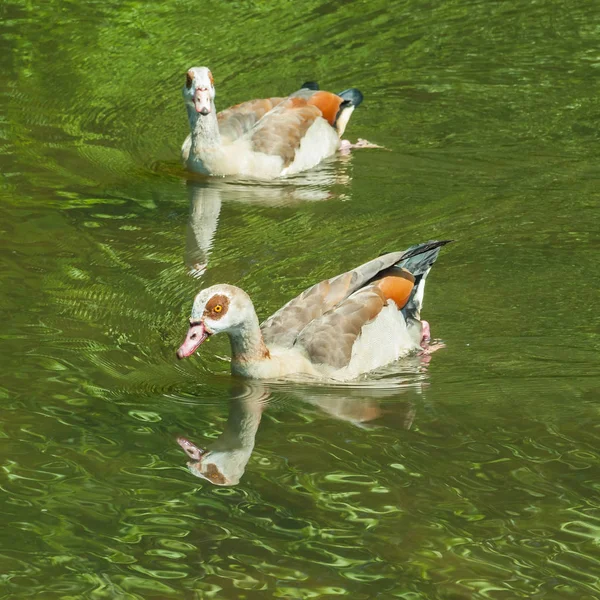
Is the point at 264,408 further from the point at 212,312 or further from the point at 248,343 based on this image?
the point at 212,312

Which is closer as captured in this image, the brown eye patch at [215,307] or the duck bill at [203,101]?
the brown eye patch at [215,307]

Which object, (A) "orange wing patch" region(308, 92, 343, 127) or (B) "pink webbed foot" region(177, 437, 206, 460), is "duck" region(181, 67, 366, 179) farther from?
(B) "pink webbed foot" region(177, 437, 206, 460)

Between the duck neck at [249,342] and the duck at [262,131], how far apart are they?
5274mm

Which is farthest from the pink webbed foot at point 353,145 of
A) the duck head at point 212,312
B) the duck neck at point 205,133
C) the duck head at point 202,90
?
the duck head at point 212,312

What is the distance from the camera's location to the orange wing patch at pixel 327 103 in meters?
15.8

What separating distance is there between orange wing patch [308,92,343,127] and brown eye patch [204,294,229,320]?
6.53 meters

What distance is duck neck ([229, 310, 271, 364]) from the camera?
985 cm

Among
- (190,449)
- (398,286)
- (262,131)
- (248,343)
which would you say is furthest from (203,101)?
→ (190,449)

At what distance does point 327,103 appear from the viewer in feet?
52.2

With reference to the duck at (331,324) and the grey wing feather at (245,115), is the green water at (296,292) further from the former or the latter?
the grey wing feather at (245,115)

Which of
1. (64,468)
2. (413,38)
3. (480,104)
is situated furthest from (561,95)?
(64,468)

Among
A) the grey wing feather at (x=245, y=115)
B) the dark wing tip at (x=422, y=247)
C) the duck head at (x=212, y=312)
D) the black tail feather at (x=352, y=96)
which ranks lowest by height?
the duck head at (x=212, y=312)

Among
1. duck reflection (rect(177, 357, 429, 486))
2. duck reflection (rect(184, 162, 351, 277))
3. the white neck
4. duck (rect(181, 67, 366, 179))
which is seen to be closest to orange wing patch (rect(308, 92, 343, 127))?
duck (rect(181, 67, 366, 179))

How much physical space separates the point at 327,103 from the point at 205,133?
1.83 m
